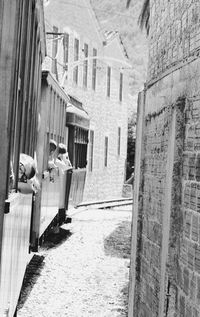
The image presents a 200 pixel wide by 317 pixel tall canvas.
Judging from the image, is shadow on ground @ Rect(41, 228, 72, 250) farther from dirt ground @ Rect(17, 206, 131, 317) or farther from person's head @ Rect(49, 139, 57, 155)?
person's head @ Rect(49, 139, 57, 155)

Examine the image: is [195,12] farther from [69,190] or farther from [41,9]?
[69,190]

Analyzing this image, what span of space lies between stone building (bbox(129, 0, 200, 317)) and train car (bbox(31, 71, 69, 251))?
1574 mm

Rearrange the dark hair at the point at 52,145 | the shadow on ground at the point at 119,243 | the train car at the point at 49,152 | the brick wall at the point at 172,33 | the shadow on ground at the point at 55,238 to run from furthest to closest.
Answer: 1. the shadow on ground at the point at 55,238
2. the shadow on ground at the point at 119,243
3. the dark hair at the point at 52,145
4. the train car at the point at 49,152
5. the brick wall at the point at 172,33

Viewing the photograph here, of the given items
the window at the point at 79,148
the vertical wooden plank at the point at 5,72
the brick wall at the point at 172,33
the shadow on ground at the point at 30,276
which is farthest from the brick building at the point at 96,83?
the vertical wooden plank at the point at 5,72

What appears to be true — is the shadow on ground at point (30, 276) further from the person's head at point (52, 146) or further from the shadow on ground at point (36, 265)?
the person's head at point (52, 146)

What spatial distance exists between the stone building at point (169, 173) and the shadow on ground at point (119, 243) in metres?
4.07

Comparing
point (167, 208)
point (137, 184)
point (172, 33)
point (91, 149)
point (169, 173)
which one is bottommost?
point (167, 208)

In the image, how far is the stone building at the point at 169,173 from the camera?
4664mm

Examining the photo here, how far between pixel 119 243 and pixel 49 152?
399cm

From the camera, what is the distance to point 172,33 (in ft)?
20.0

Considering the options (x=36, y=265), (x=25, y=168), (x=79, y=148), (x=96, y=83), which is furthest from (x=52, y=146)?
(x=96, y=83)

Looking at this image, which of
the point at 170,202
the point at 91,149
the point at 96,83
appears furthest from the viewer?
the point at 96,83

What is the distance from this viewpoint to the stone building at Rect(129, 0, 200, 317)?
184 inches

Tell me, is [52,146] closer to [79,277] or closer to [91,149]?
[79,277]
